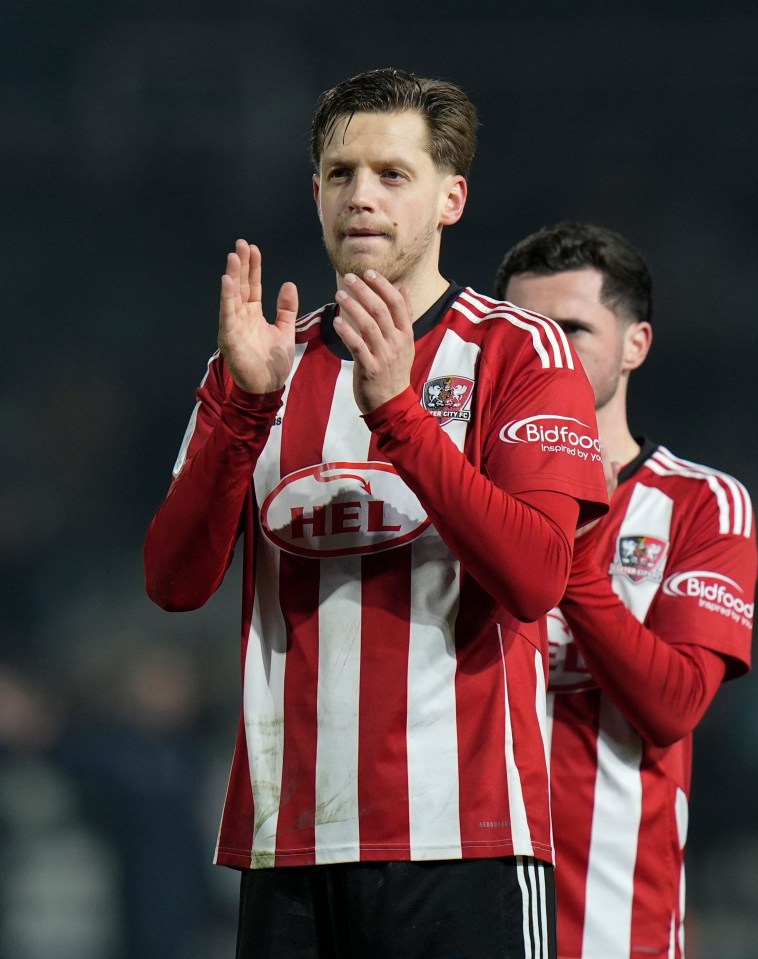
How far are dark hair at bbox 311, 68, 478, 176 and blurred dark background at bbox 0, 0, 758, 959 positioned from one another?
7.57ft

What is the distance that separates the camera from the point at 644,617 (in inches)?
91.0

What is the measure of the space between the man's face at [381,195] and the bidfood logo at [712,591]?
0.78 m

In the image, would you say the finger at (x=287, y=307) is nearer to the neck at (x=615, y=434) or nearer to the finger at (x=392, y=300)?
the finger at (x=392, y=300)

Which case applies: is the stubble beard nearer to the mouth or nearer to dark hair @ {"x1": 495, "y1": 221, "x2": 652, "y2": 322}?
the mouth

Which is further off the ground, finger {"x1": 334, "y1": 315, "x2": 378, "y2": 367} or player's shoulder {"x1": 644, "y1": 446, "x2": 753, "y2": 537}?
finger {"x1": 334, "y1": 315, "x2": 378, "y2": 367}

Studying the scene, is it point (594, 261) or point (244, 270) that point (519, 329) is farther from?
point (594, 261)

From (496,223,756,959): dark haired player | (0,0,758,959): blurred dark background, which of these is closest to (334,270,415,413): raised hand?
(496,223,756,959): dark haired player

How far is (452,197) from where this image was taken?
6.35 feet

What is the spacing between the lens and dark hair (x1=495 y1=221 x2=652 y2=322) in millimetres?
2609

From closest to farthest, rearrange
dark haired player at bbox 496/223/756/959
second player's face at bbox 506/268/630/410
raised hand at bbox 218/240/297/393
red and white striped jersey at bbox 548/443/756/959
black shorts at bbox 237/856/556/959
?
black shorts at bbox 237/856/556/959 < raised hand at bbox 218/240/297/393 < dark haired player at bbox 496/223/756/959 < red and white striped jersey at bbox 548/443/756/959 < second player's face at bbox 506/268/630/410

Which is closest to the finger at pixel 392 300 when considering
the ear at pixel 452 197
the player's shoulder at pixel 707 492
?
the ear at pixel 452 197

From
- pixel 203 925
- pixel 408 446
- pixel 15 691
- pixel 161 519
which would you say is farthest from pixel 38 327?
pixel 408 446

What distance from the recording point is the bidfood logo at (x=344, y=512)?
172 cm

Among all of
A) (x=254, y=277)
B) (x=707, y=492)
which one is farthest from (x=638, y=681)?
(x=254, y=277)
